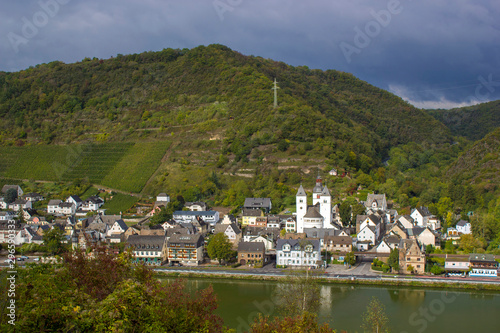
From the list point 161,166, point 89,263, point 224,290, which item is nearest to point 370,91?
point 161,166

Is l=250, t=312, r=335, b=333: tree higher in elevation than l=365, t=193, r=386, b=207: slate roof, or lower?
lower

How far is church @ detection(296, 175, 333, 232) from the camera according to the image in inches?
1134

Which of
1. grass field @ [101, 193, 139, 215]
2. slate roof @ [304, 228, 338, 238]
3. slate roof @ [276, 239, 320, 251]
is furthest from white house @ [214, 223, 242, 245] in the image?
grass field @ [101, 193, 139, 215]

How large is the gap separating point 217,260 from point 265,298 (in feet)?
20.4

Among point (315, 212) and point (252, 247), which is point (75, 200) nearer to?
point (252, 247)

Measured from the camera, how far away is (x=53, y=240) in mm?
26906

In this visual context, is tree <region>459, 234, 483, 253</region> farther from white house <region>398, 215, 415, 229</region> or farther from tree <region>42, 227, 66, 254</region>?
tree <region>42, 227, 66, 254</region>

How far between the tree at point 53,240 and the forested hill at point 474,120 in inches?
2752

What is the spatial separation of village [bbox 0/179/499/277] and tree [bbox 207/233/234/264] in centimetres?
17

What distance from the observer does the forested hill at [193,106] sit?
163 feet

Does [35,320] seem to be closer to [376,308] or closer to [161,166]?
[376,308]

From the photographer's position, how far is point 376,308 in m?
17.4

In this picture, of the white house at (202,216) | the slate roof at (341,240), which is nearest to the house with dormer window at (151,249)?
the white house at (202,216)

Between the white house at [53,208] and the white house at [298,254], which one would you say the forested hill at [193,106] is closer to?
the white house at [53,208]
